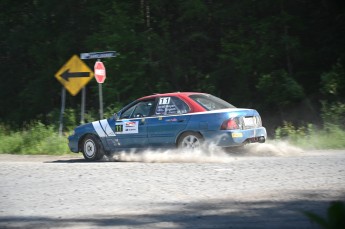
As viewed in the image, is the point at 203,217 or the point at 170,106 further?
the point at 170,106

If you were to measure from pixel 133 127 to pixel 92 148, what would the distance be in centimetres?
143

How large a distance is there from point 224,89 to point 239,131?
1285 centimetres

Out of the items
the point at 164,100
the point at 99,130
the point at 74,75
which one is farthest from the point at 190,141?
the point at 74,75

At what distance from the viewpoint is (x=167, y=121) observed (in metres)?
12.1

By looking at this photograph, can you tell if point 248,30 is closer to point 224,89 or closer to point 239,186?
point 224,89

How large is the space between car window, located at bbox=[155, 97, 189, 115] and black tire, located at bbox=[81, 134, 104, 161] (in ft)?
6.26

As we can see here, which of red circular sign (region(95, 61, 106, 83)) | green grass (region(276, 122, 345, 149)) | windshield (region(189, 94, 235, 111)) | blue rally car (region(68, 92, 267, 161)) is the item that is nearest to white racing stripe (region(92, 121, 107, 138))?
Answer: blue rally car (region(68, 92, 267, 161))

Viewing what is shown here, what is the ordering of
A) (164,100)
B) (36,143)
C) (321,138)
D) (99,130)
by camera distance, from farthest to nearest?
(36,143) → (321,138) → (99,130) → (164,100)

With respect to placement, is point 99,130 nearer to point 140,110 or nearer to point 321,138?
point 140,110

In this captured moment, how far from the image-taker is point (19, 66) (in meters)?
31.2

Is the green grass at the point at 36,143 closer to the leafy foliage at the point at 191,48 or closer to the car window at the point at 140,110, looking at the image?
the leafy foliage at the point at 191,48

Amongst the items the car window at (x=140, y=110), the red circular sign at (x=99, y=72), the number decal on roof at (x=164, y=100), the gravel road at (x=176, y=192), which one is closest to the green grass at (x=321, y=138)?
the gravel road at (x=176, y=192)

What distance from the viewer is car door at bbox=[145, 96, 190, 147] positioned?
11.9 m

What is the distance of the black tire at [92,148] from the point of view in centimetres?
1327
